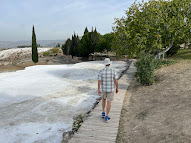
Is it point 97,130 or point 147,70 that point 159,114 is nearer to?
point 97,130

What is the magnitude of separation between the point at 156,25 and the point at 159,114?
12.5 metres

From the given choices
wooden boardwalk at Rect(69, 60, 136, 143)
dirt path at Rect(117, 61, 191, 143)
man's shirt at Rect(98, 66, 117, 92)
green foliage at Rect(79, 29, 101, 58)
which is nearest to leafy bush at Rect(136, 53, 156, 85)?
dirt path at Rect(117, 61, 191, 143)

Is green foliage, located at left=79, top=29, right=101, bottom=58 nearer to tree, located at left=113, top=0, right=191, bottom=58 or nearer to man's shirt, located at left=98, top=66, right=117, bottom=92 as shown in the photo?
tree, located at left=113, top=0, right=191, bottom=58

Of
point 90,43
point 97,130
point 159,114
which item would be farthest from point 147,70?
point 90,43

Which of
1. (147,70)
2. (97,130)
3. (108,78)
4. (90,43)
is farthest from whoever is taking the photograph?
(90,43)

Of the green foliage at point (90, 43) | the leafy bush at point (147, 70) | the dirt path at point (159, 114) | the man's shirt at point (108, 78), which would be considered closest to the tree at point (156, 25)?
the leafy bush at point (147, 70)

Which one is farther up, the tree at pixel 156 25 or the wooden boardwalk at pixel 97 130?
the tree at pixel 156 25

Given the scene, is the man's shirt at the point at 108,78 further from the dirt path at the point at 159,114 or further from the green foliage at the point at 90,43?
the green foliage at the point at 90,43

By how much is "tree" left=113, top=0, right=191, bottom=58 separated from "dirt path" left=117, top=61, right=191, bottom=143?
7105 millimetres

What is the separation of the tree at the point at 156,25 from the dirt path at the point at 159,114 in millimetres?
7105

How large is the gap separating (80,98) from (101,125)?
4554 millimetres

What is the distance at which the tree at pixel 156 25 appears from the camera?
1606 cm

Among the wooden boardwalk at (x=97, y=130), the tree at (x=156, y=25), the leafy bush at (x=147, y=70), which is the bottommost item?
the wooden boardwalk at (x=97, y=130)

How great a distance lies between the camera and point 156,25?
1647cm
